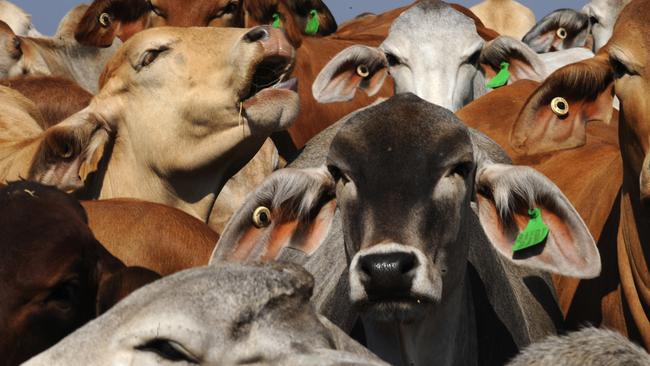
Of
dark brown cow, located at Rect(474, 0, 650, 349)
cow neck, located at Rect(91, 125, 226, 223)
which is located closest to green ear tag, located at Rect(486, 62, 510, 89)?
dark brown cow, located at Rect(474, 0, 650, 349)

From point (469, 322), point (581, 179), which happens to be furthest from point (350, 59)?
point (469, 322)

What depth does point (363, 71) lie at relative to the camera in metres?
9.59

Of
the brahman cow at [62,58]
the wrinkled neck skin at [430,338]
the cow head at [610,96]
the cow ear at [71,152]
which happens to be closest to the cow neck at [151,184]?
the cow ear at [71,152]

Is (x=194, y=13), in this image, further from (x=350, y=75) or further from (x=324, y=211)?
(x=324, y=211)

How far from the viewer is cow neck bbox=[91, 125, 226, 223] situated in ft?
25.2

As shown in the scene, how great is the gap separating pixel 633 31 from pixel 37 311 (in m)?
2.95

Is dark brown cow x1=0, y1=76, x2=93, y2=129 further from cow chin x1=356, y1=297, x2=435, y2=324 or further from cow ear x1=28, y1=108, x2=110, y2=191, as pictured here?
cow chin x1=356, y1=297, x2=435, y2=324

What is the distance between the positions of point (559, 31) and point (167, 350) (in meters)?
11.1

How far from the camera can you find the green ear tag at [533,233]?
19.0ft

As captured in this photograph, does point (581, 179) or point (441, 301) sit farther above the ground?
point (441, 301)

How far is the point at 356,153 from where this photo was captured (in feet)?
18.1

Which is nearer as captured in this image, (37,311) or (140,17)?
(37,311)

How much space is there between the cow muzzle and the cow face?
12.6 feet

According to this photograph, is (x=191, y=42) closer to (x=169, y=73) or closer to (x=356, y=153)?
(x=169, y=73)
